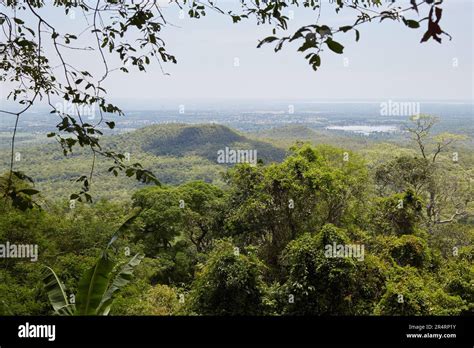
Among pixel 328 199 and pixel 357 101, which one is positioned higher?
pixel 357 101

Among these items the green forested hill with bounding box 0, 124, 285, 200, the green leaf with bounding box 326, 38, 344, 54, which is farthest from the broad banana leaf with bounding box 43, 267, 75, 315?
the green forested hill with bounding box 0, 124, 285, 200

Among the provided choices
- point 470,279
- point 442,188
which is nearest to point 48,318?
point 470,279

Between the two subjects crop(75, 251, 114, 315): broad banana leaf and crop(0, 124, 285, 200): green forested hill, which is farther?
crop(0, 124, 285, 200): green forested hill

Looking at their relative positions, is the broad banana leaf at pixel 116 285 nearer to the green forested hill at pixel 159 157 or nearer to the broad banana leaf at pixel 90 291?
the broad banana leaf at pixel 90 291

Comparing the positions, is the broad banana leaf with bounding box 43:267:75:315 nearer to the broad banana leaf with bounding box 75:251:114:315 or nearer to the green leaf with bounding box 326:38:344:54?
the broad banana leaf with bounding box 75:251:114:315

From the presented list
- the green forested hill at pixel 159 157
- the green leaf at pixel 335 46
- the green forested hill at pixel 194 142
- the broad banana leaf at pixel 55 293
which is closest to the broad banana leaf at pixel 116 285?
the broad banana leaf at pixel 55 293

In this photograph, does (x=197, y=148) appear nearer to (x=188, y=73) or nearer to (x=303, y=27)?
(x=188, y=73)

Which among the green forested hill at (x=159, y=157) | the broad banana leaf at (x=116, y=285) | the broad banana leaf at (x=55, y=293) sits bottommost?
the broad banana leaf at (x=55, y=293)

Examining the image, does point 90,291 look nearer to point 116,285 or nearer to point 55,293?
point 116,285

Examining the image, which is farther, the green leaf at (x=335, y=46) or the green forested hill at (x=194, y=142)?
the green forested hill at (x=194, y=142)

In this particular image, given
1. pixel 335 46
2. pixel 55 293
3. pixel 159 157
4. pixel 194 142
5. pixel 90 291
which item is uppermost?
pixel 335 46

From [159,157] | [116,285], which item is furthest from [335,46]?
[159,157]
